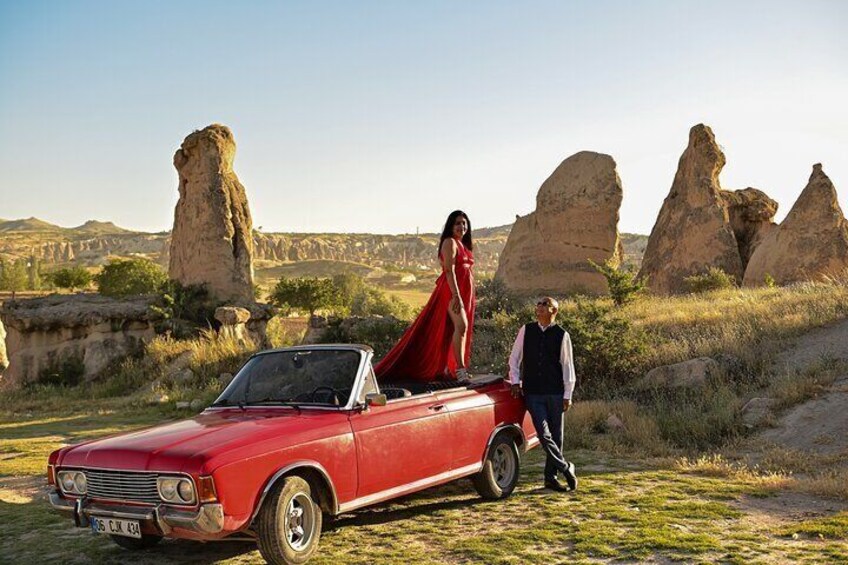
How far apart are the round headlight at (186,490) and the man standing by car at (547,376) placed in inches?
154

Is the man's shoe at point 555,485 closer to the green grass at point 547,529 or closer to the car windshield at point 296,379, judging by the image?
the green grass at point 547,529

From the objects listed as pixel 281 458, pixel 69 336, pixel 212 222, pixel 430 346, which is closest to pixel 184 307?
pixel 212 222

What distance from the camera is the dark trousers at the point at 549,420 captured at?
8.41 metres

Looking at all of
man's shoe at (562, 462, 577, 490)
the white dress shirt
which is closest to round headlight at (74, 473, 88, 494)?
the white dress shirt

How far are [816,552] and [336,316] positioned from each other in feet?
58.9

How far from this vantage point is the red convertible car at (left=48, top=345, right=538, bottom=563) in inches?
216

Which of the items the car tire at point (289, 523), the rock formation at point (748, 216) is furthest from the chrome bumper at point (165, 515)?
the rock formation at point (748, 216)

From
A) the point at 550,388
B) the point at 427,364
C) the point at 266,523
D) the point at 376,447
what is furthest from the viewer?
the point at 427,364

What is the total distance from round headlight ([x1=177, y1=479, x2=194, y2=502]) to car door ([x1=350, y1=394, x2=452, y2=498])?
145cm

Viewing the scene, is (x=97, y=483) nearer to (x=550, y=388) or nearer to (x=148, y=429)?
(x=148, y=429)

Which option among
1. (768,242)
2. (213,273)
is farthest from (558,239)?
(213,273)

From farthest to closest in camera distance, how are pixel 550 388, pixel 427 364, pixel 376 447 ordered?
Result: pixel 427 364
pixel 550 388
pixel 376 447

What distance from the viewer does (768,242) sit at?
27.3 meters

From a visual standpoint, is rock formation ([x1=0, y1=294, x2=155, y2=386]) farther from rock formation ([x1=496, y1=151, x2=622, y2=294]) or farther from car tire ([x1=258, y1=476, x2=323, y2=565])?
car tire ([x1=258, y1=476, x2=323, y2=565])
